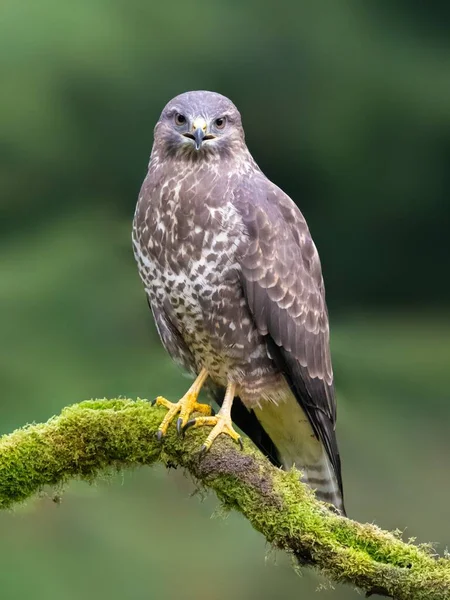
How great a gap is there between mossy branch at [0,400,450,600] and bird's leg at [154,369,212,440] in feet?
0.10

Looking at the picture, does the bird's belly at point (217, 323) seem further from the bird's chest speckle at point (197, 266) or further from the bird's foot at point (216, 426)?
the bird's foot at point (216, 426)

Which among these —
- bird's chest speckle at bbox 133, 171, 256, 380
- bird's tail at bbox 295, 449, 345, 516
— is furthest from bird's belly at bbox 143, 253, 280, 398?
bird's tail at bbox 295, 449, 345, 516

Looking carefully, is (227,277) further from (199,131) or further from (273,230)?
(199,131)

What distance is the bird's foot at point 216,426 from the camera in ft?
9.18

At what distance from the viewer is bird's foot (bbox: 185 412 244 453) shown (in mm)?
2797

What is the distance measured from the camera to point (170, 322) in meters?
3.21

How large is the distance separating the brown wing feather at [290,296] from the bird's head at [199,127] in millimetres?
183

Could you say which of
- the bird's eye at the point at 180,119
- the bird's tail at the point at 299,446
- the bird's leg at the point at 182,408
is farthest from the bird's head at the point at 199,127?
the bird's tail at the point at 299,446

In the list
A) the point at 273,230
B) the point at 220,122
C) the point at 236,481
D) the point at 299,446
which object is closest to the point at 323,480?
the point at 299,446

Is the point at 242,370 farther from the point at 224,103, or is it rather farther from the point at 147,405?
the point at 224,103

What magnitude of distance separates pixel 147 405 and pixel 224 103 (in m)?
0.98

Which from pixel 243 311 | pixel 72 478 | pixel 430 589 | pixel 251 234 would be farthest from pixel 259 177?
pixel 430 589

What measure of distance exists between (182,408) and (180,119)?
2.98 feet

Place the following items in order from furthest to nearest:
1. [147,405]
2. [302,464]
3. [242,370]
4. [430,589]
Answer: [302,464] < [242,370] < [147,405] < [430,589]
